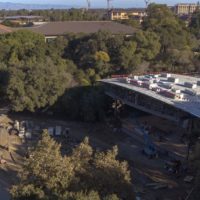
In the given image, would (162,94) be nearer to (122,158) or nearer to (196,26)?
(122,158)

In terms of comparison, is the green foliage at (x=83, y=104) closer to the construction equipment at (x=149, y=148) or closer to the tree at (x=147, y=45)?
the construction equipment at (x=149, y=148)

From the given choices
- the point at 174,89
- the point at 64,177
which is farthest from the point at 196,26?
the point at 64,177

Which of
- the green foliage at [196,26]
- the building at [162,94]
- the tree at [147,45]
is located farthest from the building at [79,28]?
the building at [162,94]

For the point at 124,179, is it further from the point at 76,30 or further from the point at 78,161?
the point at 76,30

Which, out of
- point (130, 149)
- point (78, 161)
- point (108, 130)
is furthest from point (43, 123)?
point (78, 161)

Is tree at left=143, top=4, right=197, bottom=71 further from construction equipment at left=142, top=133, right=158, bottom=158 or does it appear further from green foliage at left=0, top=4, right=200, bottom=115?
construction equipment at left=142, top=133, right=158, bottom=158
